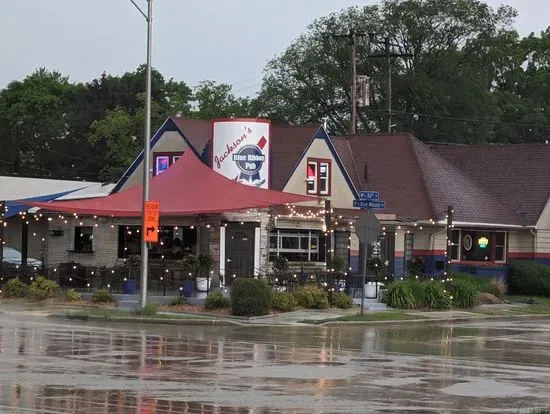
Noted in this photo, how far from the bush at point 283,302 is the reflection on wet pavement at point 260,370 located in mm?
4101

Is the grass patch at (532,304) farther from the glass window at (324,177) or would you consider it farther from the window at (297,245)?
the glass window at (324,177)

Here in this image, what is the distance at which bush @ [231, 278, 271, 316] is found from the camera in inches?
1168

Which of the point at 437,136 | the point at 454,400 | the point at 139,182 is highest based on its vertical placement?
the point at 437,136

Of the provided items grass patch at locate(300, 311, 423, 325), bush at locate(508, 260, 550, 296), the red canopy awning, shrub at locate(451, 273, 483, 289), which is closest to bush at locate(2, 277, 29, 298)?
the red canopy awning

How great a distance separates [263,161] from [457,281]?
846cm

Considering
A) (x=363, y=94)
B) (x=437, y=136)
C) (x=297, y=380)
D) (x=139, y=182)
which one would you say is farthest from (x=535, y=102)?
(x=297, y=380)

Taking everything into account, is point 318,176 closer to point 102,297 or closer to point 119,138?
point 102,297

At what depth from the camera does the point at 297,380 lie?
52.3 ft

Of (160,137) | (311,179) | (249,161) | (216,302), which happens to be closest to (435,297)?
(216,302)

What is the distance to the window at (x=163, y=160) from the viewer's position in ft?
140

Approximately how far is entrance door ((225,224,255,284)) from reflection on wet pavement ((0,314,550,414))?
11.8m

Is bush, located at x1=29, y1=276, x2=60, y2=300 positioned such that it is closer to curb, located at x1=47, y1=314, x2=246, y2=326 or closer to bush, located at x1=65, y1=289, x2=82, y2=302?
bush, located at x1=65, y1=289, x2=82, y2=302

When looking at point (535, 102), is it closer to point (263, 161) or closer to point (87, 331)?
point (263, 161)

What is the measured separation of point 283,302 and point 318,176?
1291cm
